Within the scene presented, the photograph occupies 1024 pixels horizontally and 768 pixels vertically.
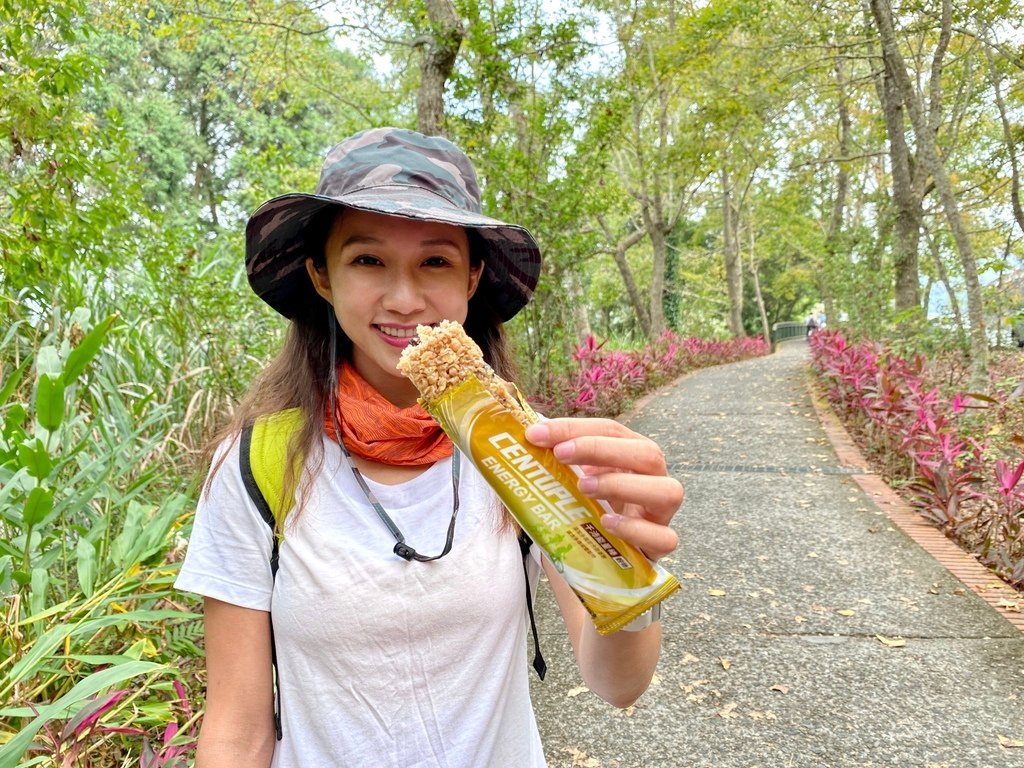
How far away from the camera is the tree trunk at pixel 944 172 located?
243 inches

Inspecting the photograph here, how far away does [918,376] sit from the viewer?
22.4 feet

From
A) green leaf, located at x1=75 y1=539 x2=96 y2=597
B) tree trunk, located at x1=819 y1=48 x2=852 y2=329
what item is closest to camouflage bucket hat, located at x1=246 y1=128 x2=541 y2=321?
green leaf, located at x1=75 y1=539 x2=96 y2=597

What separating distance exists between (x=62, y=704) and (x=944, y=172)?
804 centimetres

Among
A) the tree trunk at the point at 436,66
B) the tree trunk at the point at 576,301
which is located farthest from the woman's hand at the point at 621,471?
the tree trunk at the point at 576,301

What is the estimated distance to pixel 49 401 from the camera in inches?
65.7

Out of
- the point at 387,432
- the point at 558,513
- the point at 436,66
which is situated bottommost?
the point at 558,513

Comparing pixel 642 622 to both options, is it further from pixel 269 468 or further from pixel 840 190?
pixel 840 190

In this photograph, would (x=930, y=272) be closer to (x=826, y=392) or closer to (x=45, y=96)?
(x=826, y=392)

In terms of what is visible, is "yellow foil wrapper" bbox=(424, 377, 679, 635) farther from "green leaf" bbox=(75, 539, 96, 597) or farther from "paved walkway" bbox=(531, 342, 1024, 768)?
"paved walkway" bbox=(531, 342, 1024, 768)

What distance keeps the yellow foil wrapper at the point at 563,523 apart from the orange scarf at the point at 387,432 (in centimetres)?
33

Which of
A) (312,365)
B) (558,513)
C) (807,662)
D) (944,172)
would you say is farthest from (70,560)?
(944,172)

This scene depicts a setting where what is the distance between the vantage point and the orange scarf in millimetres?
1188

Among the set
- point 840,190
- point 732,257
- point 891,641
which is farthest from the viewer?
point 732,257

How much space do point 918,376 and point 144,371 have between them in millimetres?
6978
